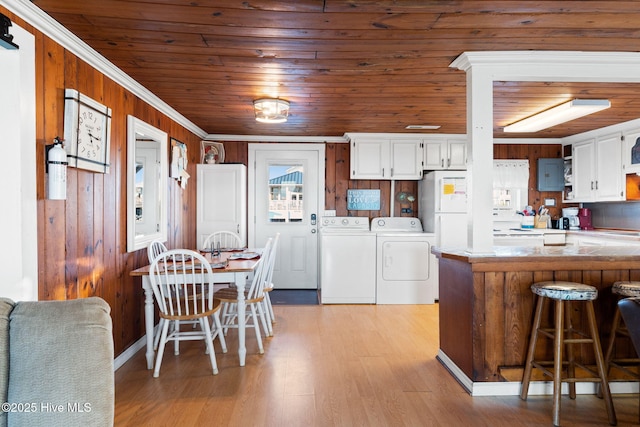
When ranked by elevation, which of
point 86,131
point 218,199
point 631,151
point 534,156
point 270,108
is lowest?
point 218,199

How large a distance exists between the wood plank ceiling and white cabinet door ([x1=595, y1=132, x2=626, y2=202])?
1.04 meters

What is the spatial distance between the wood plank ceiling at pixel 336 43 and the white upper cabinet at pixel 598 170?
3.52 ft

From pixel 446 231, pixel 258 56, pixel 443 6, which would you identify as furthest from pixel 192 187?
pixel 443 6

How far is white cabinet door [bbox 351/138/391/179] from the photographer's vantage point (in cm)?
507

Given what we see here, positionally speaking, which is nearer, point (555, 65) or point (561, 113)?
point (555, 65)

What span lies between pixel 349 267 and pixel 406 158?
1.64 m

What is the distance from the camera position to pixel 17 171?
1810 millimetres

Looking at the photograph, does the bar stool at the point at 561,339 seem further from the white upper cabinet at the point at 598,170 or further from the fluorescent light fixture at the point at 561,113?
the white upper cabinet at the point at 598,170

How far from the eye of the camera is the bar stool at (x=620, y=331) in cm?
222

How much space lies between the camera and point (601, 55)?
7.95ft

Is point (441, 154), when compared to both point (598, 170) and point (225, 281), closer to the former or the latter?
point (598, 170)

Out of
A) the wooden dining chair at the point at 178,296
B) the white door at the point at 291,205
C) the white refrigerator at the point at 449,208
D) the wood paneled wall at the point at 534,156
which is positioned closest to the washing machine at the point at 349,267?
the white door at the point at 291,205

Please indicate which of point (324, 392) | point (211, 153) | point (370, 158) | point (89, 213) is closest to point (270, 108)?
point (89, 213)

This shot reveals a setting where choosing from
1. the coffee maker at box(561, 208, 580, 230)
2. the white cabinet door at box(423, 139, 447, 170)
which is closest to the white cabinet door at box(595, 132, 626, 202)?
the coffee maker at box(561, 208, 580, 230)
